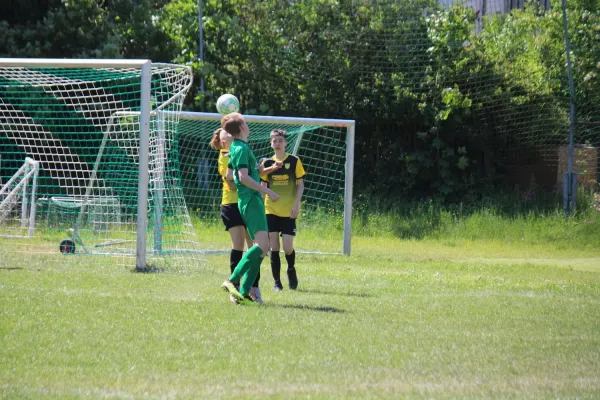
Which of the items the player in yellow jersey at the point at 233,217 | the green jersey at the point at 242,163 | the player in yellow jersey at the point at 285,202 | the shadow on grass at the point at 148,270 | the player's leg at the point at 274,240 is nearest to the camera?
the green jersey at the point at 242,163

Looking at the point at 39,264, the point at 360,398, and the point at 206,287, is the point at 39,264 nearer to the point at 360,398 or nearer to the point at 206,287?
the point at 206,287

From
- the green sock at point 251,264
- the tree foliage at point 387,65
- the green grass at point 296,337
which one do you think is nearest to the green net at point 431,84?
the tree foliage at point 387,65

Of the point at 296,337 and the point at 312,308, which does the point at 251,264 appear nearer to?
the point at 312,308

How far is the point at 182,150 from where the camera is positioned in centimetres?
1969

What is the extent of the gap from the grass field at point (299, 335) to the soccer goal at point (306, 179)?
129 inches

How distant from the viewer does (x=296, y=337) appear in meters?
6.62

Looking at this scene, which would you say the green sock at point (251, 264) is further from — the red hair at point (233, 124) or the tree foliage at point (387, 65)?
the tree foliage at point (387, 65)

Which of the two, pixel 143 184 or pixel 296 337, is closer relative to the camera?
pixel 296 337

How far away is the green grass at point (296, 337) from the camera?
17.1 feet

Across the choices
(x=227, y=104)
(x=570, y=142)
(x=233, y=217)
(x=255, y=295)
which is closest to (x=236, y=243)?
(x=233, y=217)

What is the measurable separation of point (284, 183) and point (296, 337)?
3.60m

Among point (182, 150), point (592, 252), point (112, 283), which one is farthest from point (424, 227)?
point (112, 283)

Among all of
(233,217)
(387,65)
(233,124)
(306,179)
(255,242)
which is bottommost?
(255,242)

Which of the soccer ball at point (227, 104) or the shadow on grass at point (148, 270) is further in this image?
the shadow on grass at point (148, 270)
